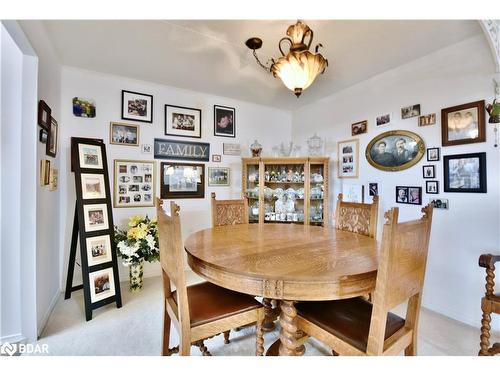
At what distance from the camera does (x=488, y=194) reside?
1.95 m

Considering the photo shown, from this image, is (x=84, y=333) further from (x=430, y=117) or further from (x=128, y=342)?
(x=430, y=117)

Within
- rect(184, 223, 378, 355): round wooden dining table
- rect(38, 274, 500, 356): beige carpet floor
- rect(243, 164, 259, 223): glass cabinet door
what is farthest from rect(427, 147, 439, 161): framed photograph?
→ rect(243, 164, 259, 223): glass cabinet door

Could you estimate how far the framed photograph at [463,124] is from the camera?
1990 mm

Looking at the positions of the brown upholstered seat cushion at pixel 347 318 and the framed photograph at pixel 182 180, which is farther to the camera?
the framed photograph at pixel 182 180

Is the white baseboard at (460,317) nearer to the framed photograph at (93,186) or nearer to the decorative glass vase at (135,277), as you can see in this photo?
the decorative glass vase at (135,277)

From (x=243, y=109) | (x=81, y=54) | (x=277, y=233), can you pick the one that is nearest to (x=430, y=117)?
(x=277, y=233)

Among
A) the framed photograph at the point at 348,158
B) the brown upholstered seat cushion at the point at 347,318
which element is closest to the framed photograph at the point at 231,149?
the framed photograph at the point at 348,158

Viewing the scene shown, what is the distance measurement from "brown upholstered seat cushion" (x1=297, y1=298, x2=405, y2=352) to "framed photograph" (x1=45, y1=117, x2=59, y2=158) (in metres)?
2.42

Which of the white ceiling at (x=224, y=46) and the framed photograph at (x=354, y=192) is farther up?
the white ceiling at (x=224, y=46)

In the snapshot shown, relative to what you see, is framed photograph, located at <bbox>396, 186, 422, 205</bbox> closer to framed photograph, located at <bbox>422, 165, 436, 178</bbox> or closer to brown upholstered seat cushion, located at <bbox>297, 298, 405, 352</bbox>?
framed photograph, located at <bbox>422, 165, 436, 178</bbox>

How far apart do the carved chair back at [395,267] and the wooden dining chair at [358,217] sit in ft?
2.71

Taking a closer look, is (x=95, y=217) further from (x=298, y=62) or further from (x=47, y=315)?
(x=298, y=62)

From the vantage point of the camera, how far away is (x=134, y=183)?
2.97m

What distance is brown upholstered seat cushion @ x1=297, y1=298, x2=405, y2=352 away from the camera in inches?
43.1
